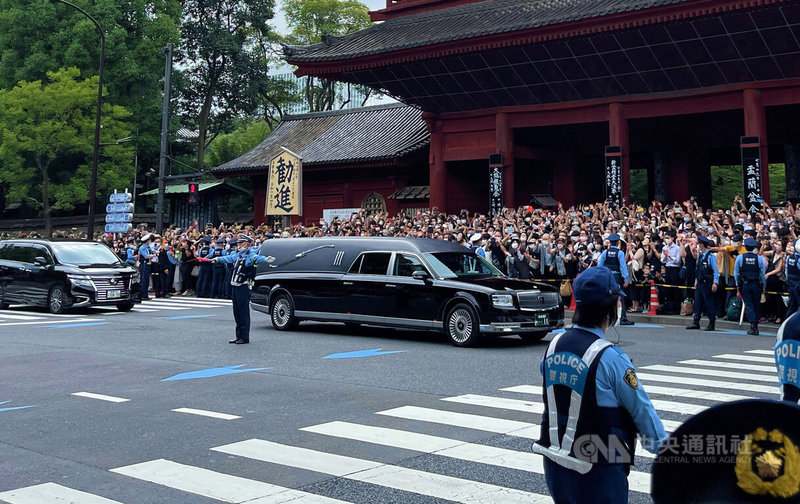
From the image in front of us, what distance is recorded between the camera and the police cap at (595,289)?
351 centimetres

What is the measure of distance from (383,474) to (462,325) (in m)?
7.69

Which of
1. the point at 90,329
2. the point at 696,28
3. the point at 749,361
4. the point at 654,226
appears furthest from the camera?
the point at 696,28

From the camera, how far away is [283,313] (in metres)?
16.3

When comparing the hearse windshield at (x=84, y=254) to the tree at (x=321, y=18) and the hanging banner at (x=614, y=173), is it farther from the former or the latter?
the tree at (x=321, y=18)

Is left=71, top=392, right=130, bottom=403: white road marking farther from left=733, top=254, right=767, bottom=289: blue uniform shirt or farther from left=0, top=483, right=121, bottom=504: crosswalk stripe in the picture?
left=733, top=254, right=767, bottom=289: blue uniform shirt

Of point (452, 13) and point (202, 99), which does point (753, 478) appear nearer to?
point (452, 13)

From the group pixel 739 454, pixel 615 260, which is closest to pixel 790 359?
pixel 739 454

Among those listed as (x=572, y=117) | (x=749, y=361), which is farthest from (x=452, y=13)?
(x=749, y=361)

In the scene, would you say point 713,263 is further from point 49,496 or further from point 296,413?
point 49,496

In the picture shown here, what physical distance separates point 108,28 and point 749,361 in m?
42.7

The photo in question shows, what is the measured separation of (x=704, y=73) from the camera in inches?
979

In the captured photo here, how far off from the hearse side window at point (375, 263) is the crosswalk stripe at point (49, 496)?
968 cm

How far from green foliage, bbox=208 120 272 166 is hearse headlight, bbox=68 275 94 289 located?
3758 cm

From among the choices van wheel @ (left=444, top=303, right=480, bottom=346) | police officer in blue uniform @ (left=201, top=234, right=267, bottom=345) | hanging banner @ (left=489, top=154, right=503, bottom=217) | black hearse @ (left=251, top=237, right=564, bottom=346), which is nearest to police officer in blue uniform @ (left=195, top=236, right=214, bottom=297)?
black hearse @ (left=251, top=237, right=564, bottom=346)
